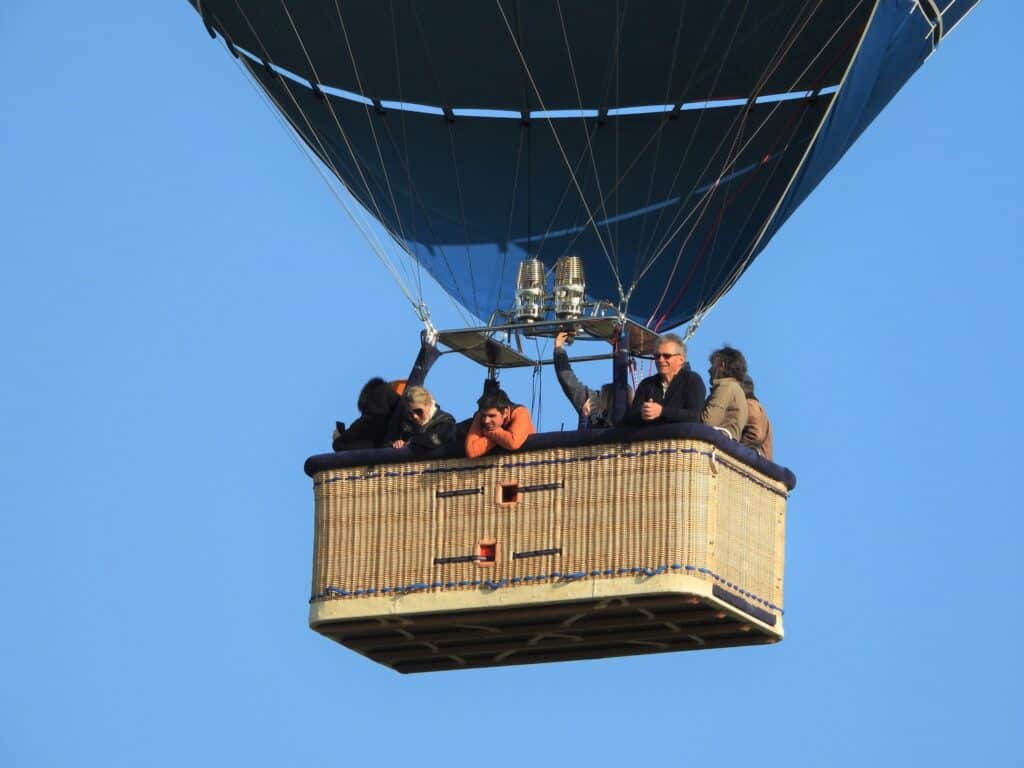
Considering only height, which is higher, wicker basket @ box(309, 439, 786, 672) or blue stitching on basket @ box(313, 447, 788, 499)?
blue stitching on basket @ box(313, 447, 788, 499)

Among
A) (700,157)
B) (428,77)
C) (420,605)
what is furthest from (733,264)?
(420,605)

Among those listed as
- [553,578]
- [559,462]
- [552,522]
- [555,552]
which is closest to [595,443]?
[559,462]

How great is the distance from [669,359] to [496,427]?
3.47 ft

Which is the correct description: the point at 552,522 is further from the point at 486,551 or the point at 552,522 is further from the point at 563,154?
the point at 563,154

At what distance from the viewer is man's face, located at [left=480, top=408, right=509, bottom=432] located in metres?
17.5

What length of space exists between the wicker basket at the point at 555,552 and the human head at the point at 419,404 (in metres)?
0.25

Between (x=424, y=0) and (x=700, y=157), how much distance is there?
193 centimetres

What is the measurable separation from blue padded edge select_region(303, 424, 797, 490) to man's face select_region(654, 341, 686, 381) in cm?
27

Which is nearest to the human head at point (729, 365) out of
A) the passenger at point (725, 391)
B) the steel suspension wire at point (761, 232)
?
the passenger at point (725, 391)

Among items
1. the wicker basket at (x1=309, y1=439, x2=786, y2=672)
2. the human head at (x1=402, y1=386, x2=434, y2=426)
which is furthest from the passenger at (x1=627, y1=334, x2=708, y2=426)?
the human head at (x1=402, y1=386, x2=434, y2=426)

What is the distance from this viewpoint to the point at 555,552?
17.3 meters

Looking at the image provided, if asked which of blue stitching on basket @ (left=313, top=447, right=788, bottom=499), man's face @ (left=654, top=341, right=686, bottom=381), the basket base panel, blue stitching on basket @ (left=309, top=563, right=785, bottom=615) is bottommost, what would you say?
the basket base panel

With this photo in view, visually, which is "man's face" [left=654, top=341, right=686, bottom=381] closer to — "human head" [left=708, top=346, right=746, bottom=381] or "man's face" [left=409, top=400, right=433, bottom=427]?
"human head" [left=708, top=346, right=746, bottom=381]

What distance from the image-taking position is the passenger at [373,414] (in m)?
17.9
